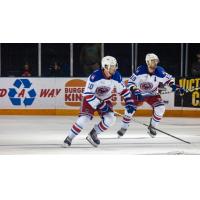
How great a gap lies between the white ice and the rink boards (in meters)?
0.94

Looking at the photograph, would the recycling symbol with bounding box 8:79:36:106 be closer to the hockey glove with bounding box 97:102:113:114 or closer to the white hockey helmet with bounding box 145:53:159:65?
the white hockey helmet with bounding box 145:53:159:65

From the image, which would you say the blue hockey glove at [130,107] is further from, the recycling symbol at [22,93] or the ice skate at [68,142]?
the recycling symbol at [22,93]

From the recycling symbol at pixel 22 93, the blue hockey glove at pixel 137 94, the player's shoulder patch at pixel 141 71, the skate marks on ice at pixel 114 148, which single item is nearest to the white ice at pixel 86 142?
the skate marks on ice at pixel 114 148

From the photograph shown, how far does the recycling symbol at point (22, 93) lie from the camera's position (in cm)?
1189

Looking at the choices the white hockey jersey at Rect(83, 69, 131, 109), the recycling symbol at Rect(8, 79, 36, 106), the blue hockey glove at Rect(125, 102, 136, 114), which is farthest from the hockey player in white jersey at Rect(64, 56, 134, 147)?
the recycling symbol at Rect(8, 79, 36, 106)

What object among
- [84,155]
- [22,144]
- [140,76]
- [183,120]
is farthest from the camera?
[183,120]

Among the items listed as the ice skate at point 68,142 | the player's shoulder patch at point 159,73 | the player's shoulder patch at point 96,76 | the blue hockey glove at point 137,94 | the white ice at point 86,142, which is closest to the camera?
the player's shoulder patch at point 96,76

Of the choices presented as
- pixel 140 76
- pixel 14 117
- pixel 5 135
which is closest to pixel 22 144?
pixel 5 135

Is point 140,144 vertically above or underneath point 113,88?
underneath

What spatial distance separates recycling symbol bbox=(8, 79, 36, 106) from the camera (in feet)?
39.0

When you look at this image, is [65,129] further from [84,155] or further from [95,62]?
[84,155]

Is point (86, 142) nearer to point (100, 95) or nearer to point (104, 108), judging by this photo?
point (104, 108)

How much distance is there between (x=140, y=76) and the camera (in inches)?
359

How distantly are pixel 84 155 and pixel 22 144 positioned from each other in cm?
107
